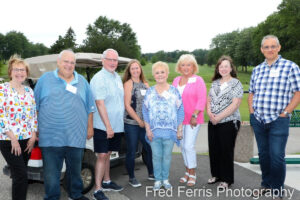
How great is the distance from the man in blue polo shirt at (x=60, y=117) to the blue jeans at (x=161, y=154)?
1.14m

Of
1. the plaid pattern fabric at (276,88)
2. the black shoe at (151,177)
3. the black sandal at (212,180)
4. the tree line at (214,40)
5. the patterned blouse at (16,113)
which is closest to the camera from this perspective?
the patterned blouse at (16,113)

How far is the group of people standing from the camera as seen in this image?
10.9ft

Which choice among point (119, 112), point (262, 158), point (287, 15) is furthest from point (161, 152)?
point (287, 15)

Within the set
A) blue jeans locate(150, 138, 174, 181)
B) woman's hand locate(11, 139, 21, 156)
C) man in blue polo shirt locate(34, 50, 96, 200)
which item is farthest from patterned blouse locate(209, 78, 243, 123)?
woman's hand locate(11, 139, 21, 156)

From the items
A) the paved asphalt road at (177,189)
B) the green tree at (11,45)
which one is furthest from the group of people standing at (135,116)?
the green tree at (11,45)

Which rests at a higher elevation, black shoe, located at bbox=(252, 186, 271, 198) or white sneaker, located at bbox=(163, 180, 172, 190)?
white sneaker, located at bbox=(163, 180, 172, 190)

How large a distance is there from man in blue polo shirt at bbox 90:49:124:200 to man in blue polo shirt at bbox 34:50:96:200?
0.31 meters

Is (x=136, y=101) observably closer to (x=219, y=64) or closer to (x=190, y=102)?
(x=190, y=102)

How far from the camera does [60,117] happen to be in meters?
3.38

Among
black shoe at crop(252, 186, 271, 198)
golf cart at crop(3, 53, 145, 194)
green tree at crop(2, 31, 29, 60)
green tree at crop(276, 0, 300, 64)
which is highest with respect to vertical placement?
green tree at crop(2, 31, 29, 60)

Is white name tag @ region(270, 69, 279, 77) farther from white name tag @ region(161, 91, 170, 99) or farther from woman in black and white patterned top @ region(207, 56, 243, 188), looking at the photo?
white name tag @ region(161, 91, 170, 99)

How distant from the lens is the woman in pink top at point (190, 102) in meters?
4.44

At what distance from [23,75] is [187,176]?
2.93 meters

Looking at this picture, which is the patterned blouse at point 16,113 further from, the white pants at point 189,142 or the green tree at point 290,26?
the green tree at point 290,26
